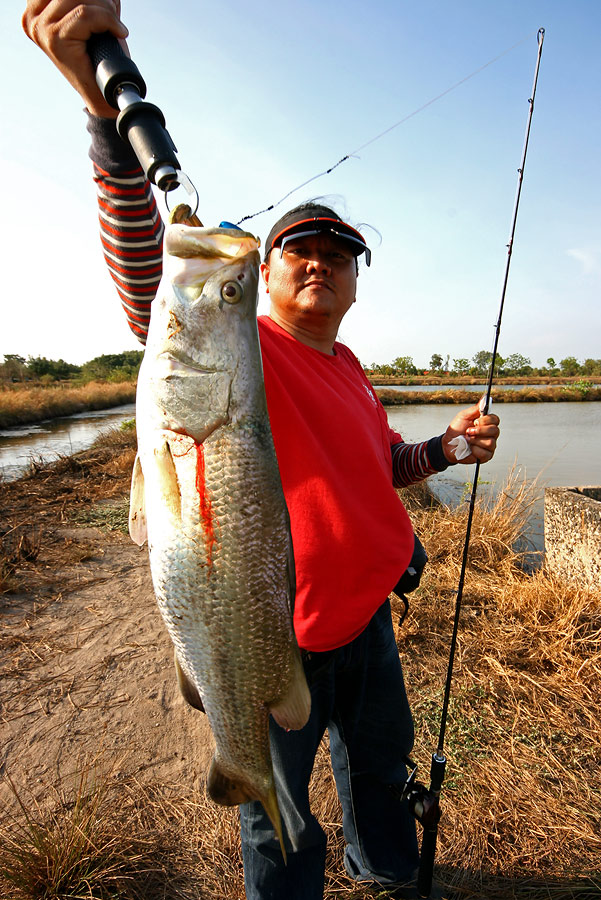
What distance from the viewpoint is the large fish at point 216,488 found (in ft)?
3.84

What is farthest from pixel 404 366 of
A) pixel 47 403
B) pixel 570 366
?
pixel 47 403

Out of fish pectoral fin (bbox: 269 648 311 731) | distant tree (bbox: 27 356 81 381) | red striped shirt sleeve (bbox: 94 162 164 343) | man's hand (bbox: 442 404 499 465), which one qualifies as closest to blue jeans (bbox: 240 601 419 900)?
fish pectoral fin (bbox: 269 648 311 731)

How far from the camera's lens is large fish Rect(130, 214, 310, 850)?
117 cm

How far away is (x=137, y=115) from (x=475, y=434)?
189 cm

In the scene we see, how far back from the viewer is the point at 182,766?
286 cm

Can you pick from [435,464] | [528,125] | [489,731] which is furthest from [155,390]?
[489,731]

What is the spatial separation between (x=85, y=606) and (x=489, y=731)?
13.3 ft

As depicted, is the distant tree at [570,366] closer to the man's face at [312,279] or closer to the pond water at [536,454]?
the pond water at [536,454]

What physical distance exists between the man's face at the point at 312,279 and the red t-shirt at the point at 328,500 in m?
0.16

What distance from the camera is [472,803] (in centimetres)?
258

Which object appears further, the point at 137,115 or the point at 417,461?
the point at 417,461

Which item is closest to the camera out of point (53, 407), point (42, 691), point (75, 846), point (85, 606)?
point (75, 846)

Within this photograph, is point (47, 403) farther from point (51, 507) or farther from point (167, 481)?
point (167, 481)

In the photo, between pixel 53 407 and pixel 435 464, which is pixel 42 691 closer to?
pixel 435 464
